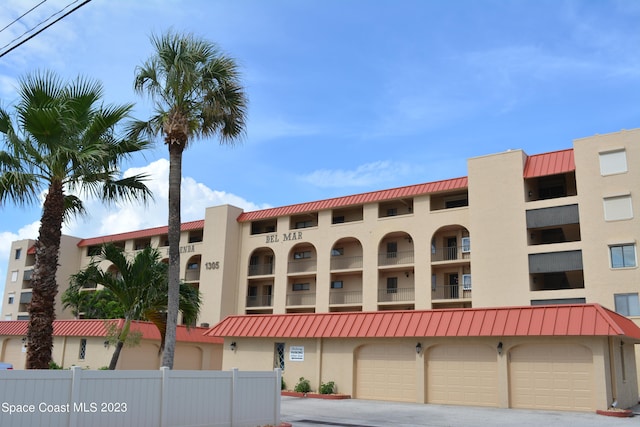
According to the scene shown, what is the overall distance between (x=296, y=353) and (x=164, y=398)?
1540cm

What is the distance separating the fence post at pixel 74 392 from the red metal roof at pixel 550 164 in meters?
34.8

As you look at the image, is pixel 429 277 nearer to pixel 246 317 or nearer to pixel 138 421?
pixel 246 317

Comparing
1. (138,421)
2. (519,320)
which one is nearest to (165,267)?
(138,421)

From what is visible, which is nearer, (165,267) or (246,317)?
(165,267)

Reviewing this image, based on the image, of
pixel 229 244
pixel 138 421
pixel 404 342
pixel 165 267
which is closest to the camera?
pixel 138 421

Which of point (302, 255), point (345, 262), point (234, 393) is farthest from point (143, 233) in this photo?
point (234, 393)

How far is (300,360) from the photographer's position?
27953 millimetres

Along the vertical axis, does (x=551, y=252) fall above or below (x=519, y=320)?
above

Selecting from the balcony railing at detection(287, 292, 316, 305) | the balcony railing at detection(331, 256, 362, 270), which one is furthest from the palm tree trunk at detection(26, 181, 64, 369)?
the balcony railing at detection(287, 292, 316, 305)

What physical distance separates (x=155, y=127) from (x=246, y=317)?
1401cm

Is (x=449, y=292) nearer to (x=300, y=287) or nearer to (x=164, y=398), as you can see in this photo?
(x=300, y=287)

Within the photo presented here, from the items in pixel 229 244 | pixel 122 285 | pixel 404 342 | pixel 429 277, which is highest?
pixel 229 244

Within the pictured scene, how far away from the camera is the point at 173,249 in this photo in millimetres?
17469

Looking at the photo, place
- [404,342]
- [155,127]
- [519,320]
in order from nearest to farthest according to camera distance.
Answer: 1. [155,127]
2. [519,320]
3. [404,342]
